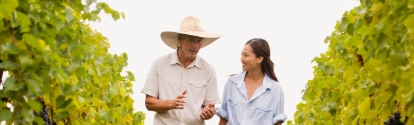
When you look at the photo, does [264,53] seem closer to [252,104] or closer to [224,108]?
[252,104]

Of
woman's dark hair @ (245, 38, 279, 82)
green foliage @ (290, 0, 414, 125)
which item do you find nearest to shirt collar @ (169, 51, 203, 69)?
woman's dark hair @ (245, 38, 279, 82)

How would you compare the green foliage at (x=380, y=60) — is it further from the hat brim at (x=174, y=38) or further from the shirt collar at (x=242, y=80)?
the hat brim at (x=174, y=38)

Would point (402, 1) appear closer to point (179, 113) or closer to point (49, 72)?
point (49, 72)

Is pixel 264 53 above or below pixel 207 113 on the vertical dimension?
above

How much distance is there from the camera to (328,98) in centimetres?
619

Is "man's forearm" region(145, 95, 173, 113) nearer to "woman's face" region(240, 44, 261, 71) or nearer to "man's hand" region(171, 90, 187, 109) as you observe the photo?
"man's hand" region(171, 90, 187, 109)

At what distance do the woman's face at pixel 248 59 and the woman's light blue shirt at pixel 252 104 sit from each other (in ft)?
0.46

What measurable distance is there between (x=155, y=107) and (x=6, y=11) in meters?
2.82

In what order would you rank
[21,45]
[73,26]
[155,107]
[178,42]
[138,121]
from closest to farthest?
[21,45] → [73,26] → [155,107] → [178,42] → [138,121]

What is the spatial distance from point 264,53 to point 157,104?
104 centimetres

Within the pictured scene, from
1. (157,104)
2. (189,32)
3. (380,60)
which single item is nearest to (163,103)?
(157,104)

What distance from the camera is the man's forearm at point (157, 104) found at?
5801mm

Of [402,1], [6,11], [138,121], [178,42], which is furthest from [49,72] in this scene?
[138,121]

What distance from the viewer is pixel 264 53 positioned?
6371 millimetres
